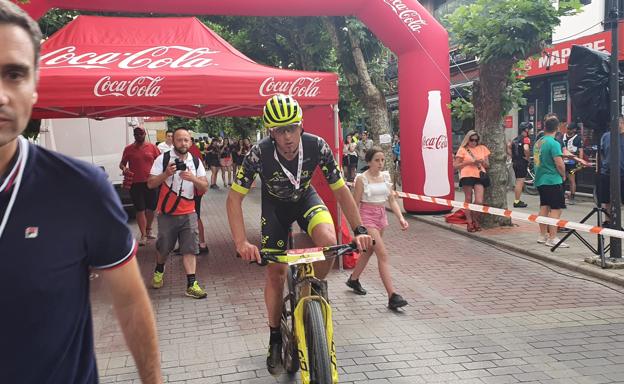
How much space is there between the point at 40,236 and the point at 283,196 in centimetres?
287

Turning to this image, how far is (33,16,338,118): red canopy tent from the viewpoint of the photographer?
21.7 ft

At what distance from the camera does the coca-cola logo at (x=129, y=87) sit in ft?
21.7

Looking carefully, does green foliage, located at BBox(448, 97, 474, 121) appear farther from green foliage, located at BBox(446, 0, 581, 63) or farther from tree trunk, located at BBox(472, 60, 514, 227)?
green foliage, located at BBox(446, 0, 581, 63)

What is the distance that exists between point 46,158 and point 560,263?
7.18 meters

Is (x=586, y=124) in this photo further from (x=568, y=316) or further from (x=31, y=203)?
(x=31, y=203)

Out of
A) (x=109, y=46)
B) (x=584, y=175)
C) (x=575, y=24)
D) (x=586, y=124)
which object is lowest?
(x=584, y=175)

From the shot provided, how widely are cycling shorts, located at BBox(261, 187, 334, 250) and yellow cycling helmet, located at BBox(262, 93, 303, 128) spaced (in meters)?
0.72

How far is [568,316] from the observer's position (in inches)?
209

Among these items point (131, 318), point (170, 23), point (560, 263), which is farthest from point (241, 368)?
point (170, 23)

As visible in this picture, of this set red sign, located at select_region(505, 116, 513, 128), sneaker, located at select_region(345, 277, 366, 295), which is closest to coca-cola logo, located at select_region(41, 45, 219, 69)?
sneaker, located at select_region(345, 277, 366, 295)

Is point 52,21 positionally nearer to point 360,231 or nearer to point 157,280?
point 157,280

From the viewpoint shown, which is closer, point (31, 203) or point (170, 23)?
point (31, 203)

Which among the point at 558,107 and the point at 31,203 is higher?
the point at 558,107

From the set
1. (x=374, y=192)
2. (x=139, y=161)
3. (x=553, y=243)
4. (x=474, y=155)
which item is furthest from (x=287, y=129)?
(x=474, y=155)
